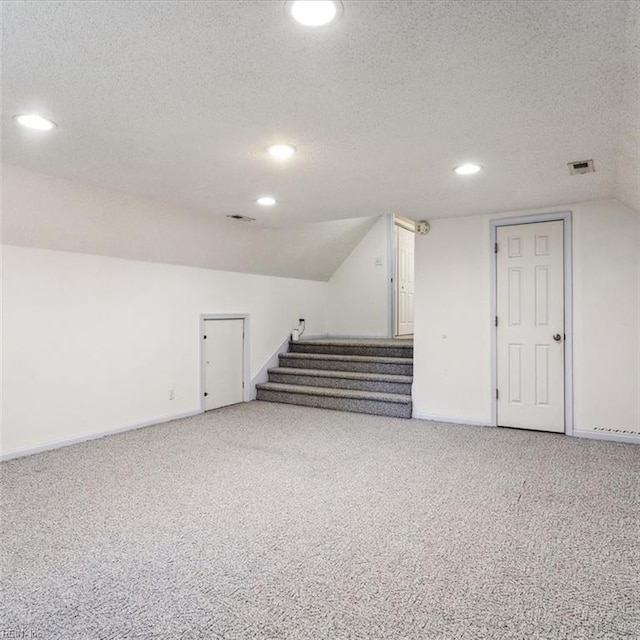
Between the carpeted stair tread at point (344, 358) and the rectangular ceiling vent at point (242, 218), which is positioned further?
the carpeted stair tread at point (344, 358)

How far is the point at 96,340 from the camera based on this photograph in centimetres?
419

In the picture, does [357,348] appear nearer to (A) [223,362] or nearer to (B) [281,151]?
(A) [223,362]

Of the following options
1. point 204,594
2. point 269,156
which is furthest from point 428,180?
point 204,594

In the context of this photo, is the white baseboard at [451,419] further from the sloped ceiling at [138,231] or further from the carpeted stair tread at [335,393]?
the sloped ceiling at [138,231]

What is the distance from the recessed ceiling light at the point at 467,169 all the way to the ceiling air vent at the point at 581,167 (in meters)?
0.60

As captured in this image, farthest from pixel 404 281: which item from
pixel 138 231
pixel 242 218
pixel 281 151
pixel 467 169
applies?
pixel 281 151

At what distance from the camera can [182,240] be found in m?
4.69

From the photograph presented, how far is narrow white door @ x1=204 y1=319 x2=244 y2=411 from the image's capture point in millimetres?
5391

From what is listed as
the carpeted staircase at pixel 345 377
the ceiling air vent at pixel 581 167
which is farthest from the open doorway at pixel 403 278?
the ceiling air vent at pixel 581 167

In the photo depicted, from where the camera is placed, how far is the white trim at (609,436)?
3963 millimetres

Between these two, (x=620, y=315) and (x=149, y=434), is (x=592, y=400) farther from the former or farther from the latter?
(x=149, y=434)

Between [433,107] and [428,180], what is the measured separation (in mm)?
1262

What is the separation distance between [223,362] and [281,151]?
3336 millimetres

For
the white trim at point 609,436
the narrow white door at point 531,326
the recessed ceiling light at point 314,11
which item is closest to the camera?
the recessed ceiling light at point 314,11
